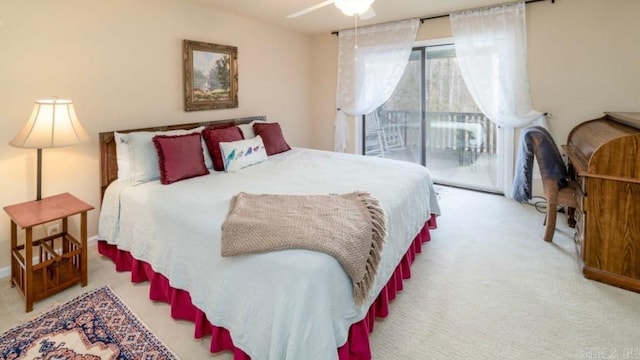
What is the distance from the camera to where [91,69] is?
2.80 m

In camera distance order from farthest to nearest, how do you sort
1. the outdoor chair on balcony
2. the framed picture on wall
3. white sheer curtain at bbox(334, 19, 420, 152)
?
white sheer curtain at bbox(334, 19, 420, 152) < the framed picture on wall < the outdoor chair on balcony

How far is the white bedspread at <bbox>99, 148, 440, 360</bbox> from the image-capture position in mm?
1374

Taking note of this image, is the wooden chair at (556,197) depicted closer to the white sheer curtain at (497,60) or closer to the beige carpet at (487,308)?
the beige carpet at (487,308)

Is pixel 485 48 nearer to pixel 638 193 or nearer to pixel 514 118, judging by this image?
pixel 514 118

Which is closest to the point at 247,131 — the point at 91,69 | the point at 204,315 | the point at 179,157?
the point at 179,157

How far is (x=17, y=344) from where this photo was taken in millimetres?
1810

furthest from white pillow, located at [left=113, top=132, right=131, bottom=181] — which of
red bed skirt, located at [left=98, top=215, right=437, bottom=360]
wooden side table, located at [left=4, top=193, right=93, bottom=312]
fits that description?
red bed skirt, located at [left=98, top=215, right=437, bottom=360]

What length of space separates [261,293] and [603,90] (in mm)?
3996

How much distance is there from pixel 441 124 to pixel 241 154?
122 inches

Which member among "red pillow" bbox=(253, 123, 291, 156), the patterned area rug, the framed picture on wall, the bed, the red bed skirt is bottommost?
the patterned area rug

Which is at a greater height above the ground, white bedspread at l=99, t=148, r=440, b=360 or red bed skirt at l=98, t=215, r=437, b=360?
white bedspread at l=99, t=148, r=440, b=360

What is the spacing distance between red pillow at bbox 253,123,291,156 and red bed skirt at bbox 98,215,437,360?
1.79m

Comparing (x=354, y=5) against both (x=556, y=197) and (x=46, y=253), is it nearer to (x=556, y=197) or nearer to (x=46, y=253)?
(x=556, y=197)

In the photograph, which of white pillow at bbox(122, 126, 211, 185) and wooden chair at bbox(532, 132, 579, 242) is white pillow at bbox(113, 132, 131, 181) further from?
wooden chair at bbox(532, 132, 579, 242)
